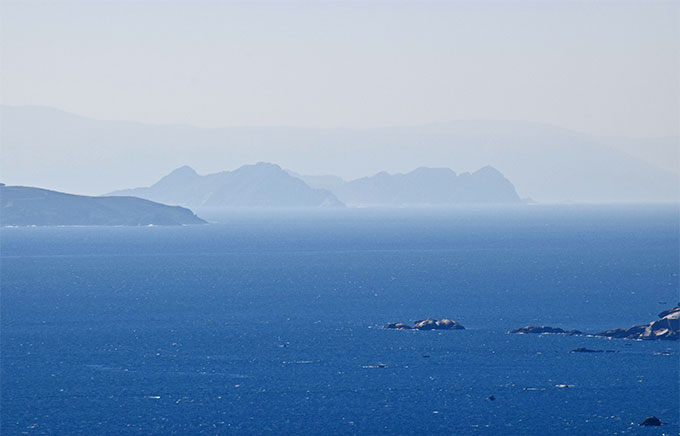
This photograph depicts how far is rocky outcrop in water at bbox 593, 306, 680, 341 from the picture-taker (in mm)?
114625

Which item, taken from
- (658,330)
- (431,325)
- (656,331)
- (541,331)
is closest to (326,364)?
(431,325)

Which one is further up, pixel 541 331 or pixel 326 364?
pixel 541 331

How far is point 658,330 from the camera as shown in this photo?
115 metres

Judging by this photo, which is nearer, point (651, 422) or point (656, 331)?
point (651, 422)

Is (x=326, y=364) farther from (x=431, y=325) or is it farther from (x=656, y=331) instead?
(x=656, y=331)

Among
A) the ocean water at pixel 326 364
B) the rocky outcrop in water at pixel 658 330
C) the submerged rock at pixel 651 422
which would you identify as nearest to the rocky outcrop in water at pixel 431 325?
the ocean water at pixel 326 364

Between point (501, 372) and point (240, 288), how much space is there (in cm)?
8380

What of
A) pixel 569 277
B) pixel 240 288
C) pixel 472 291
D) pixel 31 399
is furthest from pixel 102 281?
pixel 31 399

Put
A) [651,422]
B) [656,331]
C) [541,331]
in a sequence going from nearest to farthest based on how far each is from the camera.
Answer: [651,422] < [656,331] < [541,331]

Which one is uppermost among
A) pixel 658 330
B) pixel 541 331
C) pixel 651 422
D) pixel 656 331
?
pixel 658 330

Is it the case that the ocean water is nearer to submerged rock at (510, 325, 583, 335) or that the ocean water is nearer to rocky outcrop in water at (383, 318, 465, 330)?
submerged rock at (510, 325, 583, 335)

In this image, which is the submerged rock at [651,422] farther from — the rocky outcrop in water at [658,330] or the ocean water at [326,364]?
the rocky outcrop in water at [658,330]

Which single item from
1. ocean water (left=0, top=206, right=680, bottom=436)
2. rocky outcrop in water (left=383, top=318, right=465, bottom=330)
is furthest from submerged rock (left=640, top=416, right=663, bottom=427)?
rocky outcrop in water (left=383, top=318, right=465, bottom=330)

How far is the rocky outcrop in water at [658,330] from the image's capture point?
115m
